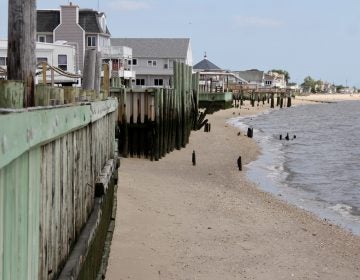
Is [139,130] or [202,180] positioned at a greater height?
[139,130]

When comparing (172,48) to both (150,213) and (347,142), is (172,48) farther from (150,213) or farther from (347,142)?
(150,213)

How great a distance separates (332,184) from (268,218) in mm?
8220

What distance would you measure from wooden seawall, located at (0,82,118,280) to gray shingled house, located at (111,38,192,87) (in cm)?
7431

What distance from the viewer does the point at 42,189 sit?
3311 mm

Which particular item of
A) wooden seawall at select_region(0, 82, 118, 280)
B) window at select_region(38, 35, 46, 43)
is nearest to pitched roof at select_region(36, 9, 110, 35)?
window at select_region(38, 35, 46, 43)

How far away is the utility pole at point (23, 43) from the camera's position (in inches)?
155

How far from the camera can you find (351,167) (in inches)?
1008

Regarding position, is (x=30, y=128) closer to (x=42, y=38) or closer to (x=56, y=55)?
(x=56, y=55)

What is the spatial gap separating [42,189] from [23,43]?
1258 millimetres

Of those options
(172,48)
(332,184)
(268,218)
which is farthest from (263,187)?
(172,48)

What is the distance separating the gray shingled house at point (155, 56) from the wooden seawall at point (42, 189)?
244 feet

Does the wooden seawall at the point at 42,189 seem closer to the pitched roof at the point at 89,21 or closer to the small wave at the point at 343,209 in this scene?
the small wave at the point at 343,209

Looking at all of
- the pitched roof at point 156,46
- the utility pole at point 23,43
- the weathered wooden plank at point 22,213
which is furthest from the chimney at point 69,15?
the weathered wooden plank at point 22,213

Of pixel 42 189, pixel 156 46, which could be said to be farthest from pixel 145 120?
pixel 156 46
